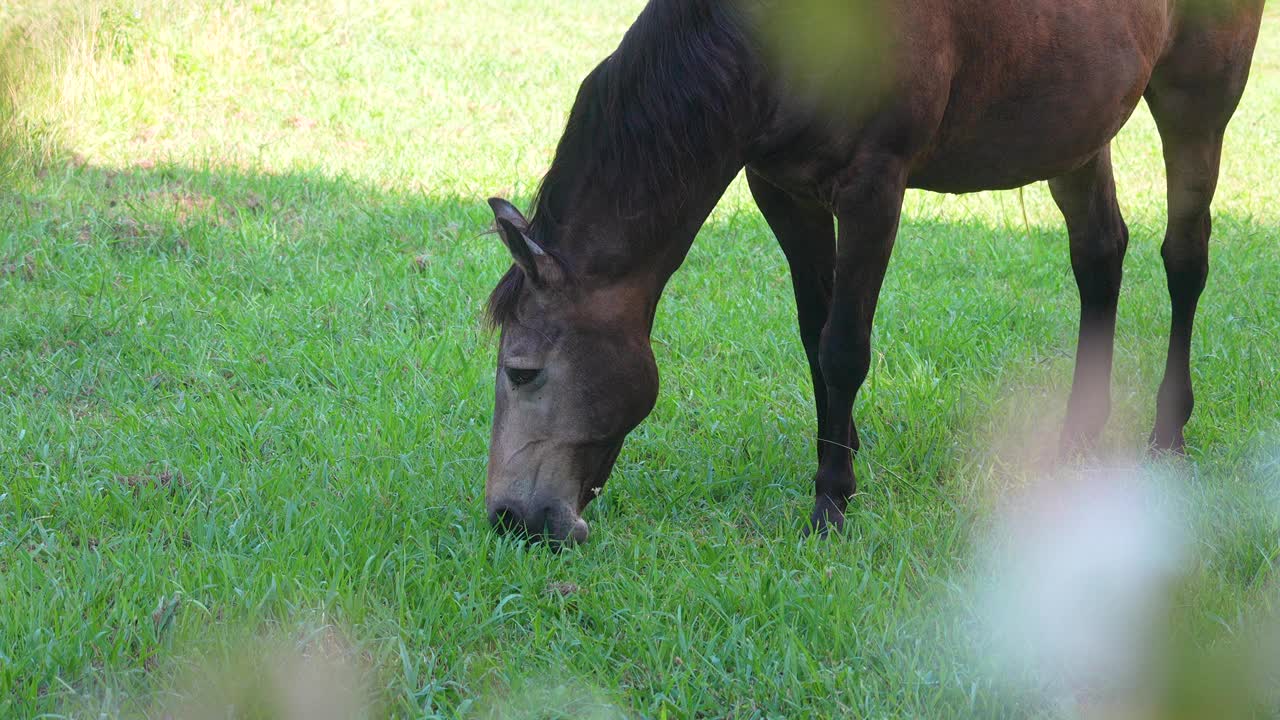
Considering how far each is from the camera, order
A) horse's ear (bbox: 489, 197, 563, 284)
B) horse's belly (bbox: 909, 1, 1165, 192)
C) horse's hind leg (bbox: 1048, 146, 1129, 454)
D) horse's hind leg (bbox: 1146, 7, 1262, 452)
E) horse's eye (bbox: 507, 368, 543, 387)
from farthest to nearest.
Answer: horse's hind leg (bbox: 1048, 146, 1129, 454) → horse's hind leg (bbox: 1146, 7, 1262, 452) → horse's belly (bbox: 909, 1, 1165, 192) → horse's eye (bbox: 507, 368, 543, 387) → horse's ear (bbox: 489, 197, 563, 284)

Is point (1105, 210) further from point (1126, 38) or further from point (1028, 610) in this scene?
point (1028, 610)

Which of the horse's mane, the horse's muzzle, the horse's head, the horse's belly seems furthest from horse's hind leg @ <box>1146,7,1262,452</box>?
the horse's muzzle

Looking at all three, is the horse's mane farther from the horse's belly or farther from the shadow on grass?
the shadow on grass

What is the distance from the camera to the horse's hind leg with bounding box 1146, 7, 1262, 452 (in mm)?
4086

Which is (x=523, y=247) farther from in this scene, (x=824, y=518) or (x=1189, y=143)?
(x=1189, y=143)

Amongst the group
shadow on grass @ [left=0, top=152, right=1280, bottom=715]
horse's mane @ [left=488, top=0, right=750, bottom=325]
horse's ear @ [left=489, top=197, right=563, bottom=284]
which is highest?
horse's mane @ [left=488, top=0, right=750, bottom=325]

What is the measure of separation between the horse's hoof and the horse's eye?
101 centimetres

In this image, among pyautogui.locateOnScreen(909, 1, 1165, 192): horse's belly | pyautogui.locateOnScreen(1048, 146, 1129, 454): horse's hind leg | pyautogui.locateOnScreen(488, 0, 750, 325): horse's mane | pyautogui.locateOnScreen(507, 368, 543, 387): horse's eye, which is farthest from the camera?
pyautogui.locateOnScreen(1048, 146, 1129, 454): horse's hind leg

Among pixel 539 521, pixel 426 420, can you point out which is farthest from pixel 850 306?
pixel 426 420

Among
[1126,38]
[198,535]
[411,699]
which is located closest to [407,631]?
[411,699]

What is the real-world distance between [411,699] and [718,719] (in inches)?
27.6

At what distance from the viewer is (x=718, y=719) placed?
8.16ft

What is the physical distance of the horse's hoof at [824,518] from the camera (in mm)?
3461

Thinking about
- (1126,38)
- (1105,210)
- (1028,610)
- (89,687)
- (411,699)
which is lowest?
(89,687)
